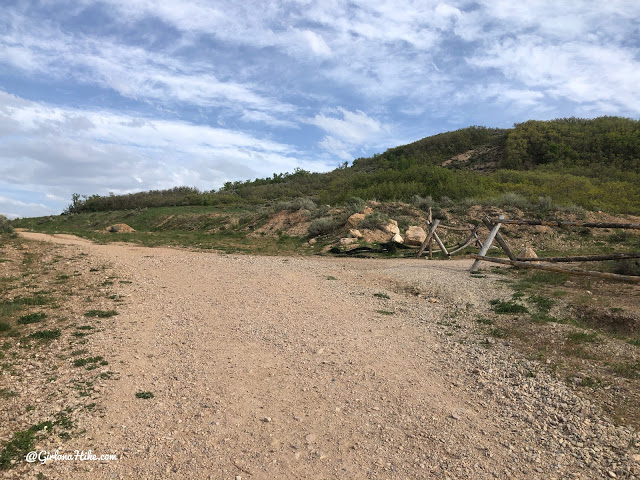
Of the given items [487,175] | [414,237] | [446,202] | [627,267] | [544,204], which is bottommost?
[627,267]

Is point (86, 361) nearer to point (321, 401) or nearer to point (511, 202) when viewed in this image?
point (321, 401)

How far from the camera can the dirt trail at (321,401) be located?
10.6 ft

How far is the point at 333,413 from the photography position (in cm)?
397

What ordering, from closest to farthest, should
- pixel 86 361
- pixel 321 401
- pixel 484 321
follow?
1. pixel 321 401
2. pixel 86 361
3. pixel 484 321

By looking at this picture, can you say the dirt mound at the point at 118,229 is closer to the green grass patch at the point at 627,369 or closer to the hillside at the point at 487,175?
the hillside at the point at 487,175

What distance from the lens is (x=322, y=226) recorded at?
1923cm

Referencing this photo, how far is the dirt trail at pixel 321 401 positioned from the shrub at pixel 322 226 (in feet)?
37.3

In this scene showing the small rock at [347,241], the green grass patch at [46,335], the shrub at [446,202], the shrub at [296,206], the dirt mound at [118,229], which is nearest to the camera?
the green grass patch at [46,335]

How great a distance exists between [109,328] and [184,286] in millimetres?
2886

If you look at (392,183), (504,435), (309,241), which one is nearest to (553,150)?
(392,183)

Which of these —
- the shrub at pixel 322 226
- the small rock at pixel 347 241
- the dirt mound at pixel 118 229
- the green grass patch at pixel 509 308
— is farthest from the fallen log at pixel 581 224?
the dirt mound at pixel 118 229

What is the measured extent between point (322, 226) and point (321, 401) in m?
15.2

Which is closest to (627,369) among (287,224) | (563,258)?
(563,258)

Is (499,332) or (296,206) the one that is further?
(296,206)
